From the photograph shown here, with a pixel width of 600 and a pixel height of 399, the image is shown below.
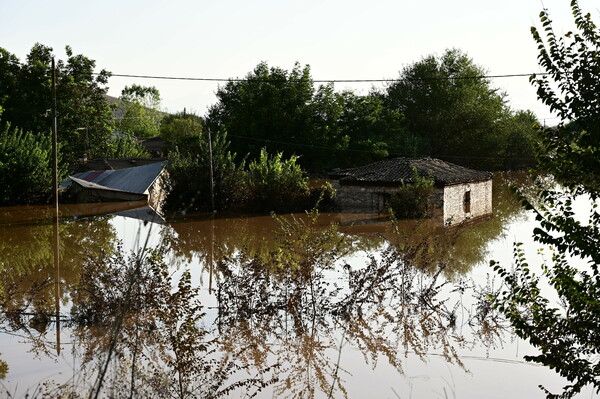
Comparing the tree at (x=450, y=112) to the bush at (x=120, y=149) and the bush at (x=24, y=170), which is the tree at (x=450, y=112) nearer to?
the bush at (x=120, y=149)

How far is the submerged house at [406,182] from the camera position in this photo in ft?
102

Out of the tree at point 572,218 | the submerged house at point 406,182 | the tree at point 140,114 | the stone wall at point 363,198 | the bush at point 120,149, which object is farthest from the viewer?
the tree at point 140,114

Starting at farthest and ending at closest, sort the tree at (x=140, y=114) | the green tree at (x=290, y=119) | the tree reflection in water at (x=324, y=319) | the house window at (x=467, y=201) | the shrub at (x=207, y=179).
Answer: the tree at (x=140, y=114) < the green tree at (x=290, y=119) < the house window at (x=467, y=201) < the shrub at (x=207, y=179) < the tree reflection in water at (x=324, y=319)

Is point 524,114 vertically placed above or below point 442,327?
above

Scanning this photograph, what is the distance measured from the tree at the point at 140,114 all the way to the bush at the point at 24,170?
40.5m

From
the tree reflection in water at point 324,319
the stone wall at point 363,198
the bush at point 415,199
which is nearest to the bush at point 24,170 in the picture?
the stone wall at point 363,198

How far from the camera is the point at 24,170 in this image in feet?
117

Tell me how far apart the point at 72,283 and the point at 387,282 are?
8136 millimetres

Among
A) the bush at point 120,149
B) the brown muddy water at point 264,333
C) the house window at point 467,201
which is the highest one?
the bush at point 120,149

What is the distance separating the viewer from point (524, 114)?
2837 inches

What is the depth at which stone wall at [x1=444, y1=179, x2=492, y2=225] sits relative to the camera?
31453 mm

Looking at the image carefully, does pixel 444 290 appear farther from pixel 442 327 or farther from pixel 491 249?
pixel 491 249

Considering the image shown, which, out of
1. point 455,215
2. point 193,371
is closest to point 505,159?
point 455,215

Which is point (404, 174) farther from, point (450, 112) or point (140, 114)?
point (140, 114)
